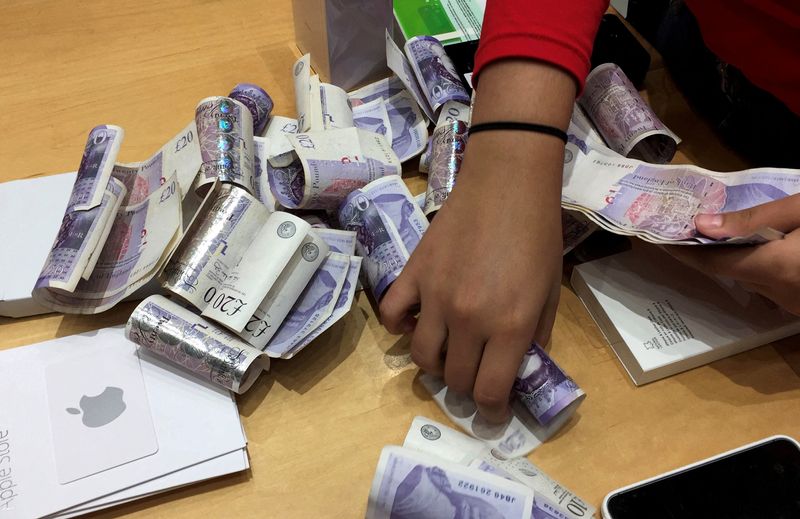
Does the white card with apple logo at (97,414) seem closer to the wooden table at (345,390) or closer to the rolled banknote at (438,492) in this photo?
the wooden table at (345,390)

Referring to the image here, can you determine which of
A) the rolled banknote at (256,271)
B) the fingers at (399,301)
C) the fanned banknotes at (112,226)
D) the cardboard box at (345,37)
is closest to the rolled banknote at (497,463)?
the fingers at (399,301)

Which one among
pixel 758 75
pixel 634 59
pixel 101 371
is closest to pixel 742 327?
pixel 758 75

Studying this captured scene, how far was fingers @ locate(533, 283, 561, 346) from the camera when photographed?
0.71 metres

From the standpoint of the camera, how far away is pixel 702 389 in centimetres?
75

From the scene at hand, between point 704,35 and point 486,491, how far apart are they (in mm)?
695

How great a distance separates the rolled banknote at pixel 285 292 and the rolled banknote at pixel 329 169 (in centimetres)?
8

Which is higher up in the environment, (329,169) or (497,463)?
(329,169)

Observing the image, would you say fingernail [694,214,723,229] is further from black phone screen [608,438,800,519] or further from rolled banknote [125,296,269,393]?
rolled banknote [125,296,269,393]

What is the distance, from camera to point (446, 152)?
865mm

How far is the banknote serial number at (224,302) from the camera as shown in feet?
2.35

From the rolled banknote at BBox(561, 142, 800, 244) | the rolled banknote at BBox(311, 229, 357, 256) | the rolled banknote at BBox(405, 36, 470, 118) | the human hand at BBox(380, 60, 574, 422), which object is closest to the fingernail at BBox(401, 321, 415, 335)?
the human hand at BBox(380, 60, 574, 422)

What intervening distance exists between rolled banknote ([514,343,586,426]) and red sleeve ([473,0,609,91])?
31 centimetres

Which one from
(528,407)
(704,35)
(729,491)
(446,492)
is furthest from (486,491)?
(704,35)

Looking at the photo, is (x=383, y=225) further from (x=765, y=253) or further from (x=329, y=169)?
(x=765, y=253)
